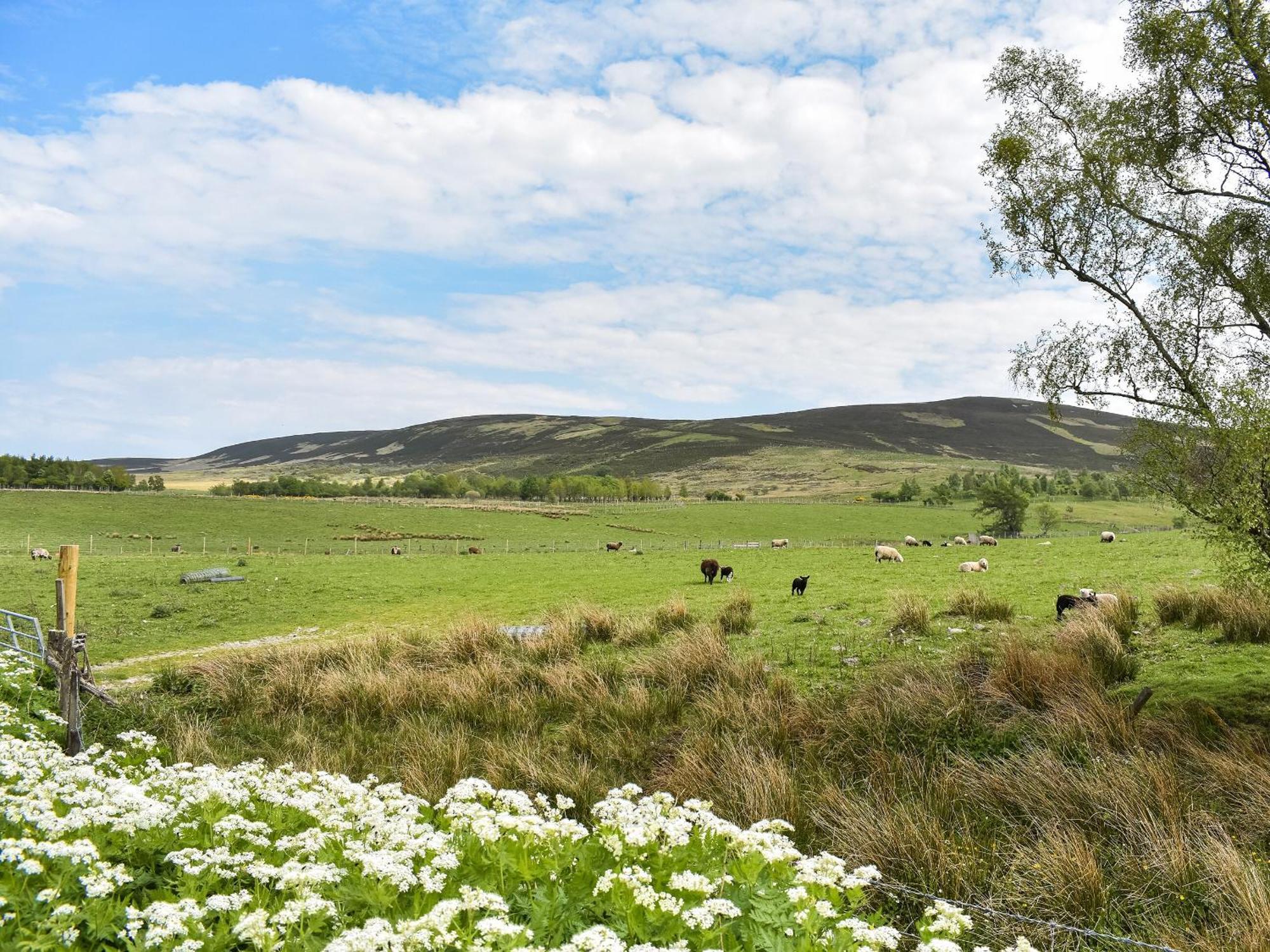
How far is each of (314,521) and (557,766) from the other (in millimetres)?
79634

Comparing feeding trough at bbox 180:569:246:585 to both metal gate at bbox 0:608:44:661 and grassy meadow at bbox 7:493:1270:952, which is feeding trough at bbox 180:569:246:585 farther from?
metal gate at bbox 0:608:44:661

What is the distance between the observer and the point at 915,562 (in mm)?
38219

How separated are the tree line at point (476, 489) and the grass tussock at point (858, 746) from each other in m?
119

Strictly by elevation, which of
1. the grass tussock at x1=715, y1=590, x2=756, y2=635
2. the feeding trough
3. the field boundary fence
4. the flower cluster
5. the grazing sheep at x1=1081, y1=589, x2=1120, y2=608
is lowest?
the field boundary fence

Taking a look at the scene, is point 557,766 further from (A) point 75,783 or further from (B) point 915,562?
(B) point 915,562

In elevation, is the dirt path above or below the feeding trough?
below

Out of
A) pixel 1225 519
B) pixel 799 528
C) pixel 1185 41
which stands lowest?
pixel 799 528

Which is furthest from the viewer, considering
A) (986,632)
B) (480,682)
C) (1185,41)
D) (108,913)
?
(986,632)

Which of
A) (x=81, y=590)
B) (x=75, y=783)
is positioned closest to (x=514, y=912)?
(x=75, y=783)

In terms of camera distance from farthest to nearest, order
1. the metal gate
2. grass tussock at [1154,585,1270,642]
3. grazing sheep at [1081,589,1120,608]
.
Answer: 1. grazing sheep at [1081,589,1120,608]
2. the metal gate
3. grass tussock at [1154,585,1270,642]

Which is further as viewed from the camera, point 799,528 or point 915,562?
point 799,528

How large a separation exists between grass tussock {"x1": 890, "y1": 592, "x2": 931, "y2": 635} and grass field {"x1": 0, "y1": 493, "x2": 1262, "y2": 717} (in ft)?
1.01

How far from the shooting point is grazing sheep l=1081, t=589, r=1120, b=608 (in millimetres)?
15673

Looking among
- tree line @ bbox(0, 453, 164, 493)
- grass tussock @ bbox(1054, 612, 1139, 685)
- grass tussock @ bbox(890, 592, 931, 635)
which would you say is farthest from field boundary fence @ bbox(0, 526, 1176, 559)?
tree line @ bbox(0, 453, 164, 493)
